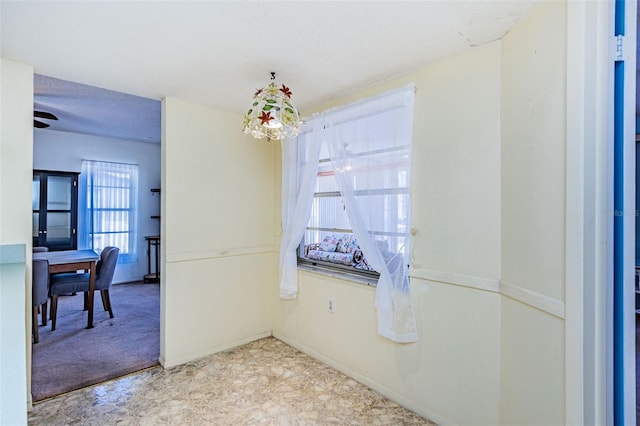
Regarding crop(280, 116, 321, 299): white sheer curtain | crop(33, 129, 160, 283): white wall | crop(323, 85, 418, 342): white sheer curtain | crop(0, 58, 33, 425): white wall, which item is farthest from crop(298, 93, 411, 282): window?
crop(33, 129, 160, 283): white wall

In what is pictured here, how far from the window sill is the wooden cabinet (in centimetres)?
423

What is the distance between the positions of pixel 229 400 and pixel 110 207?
465cm

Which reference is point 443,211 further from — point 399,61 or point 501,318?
point 399,61

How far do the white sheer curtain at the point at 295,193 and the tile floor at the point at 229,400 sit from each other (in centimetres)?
80

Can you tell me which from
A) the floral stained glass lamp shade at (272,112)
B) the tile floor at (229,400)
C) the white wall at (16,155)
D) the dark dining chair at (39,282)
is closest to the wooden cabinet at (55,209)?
the dark dining chair at (39,282)

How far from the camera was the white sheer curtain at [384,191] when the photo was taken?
7.11ft

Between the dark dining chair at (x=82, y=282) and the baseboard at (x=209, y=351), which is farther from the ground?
the dark dining chair at (x=82, y=282)

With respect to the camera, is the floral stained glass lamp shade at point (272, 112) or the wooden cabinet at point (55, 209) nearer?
the floral stained glass lamp shade at point (272, 112)

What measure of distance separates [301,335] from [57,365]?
208 centimetres

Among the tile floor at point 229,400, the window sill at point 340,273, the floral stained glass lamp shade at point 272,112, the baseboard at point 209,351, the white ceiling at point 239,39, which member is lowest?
the tile floor at point 229,400

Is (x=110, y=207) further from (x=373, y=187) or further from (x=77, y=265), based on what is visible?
(x=373, y=187)

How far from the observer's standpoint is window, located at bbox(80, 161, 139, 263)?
17.3 feet

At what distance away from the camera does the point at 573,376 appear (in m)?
1.26

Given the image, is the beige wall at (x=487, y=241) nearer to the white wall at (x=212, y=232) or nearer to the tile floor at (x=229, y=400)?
the tile floor at (x=229, y=400)
